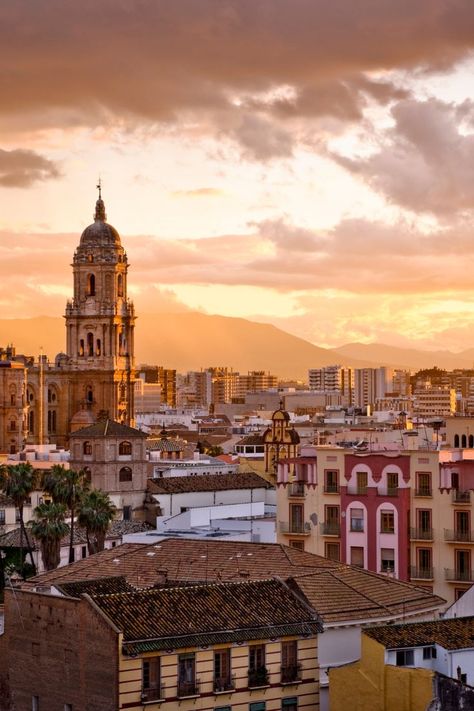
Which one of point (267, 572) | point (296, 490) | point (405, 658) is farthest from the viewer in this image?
point (296, 490)

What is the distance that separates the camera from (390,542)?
62938 millimetres

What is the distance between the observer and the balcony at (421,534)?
205ft

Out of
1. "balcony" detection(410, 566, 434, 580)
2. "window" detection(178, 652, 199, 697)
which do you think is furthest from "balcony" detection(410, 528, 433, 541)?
"window" detection(178, 652, 199, 697)

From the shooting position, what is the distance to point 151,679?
43.5m

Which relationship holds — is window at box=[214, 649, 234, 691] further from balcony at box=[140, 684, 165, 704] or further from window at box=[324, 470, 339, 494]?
window at box=[324, 470, 339, 494]

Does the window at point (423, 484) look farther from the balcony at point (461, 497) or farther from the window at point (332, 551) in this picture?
the window at point (332, 551)

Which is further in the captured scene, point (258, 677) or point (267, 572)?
point (267, 572)

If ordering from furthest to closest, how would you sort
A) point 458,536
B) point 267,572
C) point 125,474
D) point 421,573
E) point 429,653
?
point 125,474 → point 421,573 → point 458,536 → point 267,572 → point 429,653

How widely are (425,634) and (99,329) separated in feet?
414

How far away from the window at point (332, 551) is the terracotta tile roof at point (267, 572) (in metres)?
7.70

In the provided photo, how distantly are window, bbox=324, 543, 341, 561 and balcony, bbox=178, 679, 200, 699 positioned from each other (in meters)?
20.9

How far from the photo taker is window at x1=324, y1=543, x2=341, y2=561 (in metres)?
64.5

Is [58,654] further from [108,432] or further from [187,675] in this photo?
[108,432]

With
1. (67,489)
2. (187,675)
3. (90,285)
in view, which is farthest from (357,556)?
(90,285)
